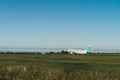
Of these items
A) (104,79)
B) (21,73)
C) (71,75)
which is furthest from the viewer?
(21,73)

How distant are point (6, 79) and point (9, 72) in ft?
18.4

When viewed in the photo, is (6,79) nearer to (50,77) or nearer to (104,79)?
(50,77)

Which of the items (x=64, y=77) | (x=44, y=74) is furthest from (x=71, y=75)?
(x=44, y=74)

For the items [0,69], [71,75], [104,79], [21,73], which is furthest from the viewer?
[0,69]

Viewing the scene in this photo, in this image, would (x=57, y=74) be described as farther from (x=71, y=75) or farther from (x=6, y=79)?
(x=6, y=79)

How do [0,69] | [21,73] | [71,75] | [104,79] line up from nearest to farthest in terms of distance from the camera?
[104,79]
[71,75]
[21,73]
[0,69]

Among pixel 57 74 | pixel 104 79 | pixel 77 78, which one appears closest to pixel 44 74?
pixel 57 74

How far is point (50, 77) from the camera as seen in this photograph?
30.6 metres

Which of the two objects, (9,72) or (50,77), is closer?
(50,77)

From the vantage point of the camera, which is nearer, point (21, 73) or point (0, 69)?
point (21, 73)

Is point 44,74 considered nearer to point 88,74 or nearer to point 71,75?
point 71,75

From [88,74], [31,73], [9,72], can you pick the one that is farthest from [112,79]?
[9,72]

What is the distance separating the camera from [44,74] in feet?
106

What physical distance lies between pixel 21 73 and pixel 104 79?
10807 millimetres
